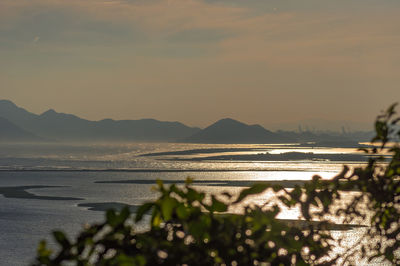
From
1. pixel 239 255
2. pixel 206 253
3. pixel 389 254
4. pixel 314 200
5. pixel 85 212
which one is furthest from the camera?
pixel 85 212

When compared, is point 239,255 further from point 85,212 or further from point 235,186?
point 235,186

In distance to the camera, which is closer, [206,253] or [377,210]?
[206,253]

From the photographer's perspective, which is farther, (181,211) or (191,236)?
(191,236)

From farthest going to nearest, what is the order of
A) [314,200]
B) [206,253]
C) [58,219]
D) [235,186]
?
[235,186] → [58,219] → [314,200] → [206,253]

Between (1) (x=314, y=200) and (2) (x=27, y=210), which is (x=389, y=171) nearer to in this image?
(1) (x=314, y=200)

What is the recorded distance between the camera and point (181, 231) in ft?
7.13

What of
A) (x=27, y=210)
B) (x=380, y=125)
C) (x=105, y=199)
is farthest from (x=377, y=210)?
(x=105, y=199)

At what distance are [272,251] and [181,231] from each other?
42 centimetres

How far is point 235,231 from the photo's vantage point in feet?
7.28

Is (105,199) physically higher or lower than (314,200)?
lower

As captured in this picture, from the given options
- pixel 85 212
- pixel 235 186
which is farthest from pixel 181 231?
pixel 235 186

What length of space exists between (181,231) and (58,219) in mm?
20833

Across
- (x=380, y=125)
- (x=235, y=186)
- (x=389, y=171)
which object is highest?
(x=380, y=125)

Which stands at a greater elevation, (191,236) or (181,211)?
(181,211)
